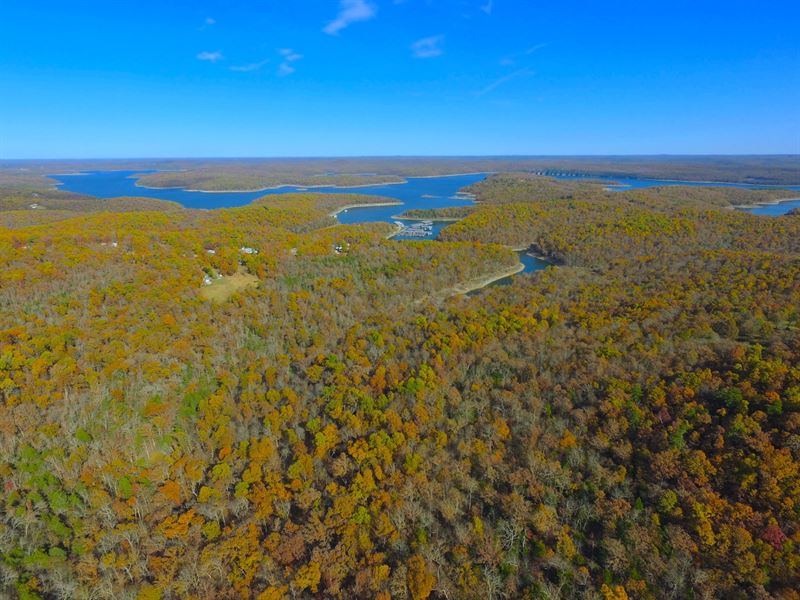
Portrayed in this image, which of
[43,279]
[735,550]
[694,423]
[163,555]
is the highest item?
[43,279]

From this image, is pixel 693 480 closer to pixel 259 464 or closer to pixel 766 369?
pixel 766 369

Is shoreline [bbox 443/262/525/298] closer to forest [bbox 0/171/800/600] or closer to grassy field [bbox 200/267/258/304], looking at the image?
forest [bbox 0/171/800/600]

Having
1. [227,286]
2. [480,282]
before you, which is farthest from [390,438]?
[480,282]

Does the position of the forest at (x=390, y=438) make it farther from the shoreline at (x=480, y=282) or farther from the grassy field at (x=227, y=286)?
the shoreline at (x=480, y=282)

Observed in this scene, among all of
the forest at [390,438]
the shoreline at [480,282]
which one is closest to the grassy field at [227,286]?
the forest at [390,438]

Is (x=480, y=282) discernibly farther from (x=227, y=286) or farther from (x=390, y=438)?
(x=390, y=438)

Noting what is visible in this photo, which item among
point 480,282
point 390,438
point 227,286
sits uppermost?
point 227,286

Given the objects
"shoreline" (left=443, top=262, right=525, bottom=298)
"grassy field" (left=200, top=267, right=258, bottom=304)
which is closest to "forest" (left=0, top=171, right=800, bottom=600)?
"grassy field" (left=200, top=267, right=258, bottom=304)

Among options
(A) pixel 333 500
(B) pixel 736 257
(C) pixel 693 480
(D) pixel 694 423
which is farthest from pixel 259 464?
(B) pixel 736 257

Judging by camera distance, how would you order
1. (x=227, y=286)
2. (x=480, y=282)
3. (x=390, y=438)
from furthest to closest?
(x=480, y=282), (x=227, y=286), (x=390, y=438)
